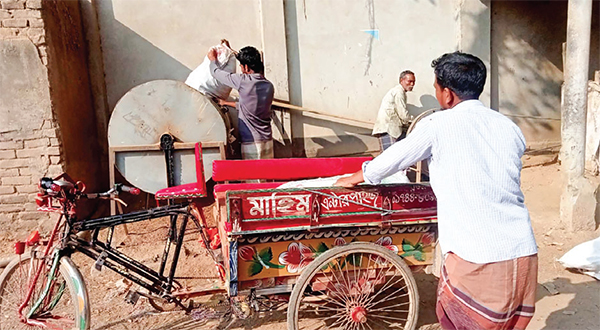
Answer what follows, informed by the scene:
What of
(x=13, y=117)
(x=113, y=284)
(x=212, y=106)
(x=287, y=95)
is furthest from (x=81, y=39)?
(x=113, y=284)

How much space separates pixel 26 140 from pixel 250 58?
2295 mm

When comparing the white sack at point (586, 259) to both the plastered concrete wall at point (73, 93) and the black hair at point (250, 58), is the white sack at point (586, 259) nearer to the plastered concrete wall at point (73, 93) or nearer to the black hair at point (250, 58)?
the black hair at point (250, 58)

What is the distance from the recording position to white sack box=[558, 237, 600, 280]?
3564mm

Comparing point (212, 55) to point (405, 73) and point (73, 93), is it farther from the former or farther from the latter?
point (405, 73)

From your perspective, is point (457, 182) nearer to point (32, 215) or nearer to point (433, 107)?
point (32, 215)

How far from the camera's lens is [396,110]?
562 centimetres

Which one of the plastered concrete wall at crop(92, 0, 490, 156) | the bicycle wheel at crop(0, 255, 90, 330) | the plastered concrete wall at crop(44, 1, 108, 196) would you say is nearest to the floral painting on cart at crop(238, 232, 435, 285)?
the bicycle wheel at crop(0, 255, 90, 330)

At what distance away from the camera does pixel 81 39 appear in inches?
199

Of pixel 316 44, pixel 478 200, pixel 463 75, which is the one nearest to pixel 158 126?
pixel 316 44

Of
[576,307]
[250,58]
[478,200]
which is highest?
[250,58]

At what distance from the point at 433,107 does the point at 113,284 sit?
4767 millimetres

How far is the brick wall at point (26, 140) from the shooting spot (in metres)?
4.01

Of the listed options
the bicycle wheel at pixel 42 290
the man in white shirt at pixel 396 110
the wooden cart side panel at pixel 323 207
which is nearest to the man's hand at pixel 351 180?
the wooden cart side panel at pixel 323 207

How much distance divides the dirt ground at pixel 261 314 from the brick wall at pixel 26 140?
0.35 meters
